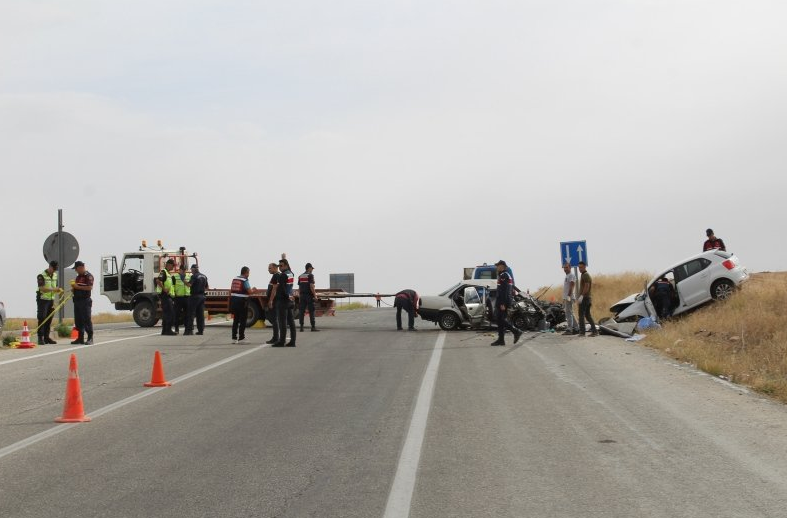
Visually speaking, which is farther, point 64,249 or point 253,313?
point 253,313

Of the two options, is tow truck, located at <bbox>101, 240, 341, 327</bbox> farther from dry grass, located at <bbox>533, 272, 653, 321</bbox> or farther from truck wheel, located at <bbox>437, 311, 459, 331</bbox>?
dry grass, located at <bbox>533, 272, 653, 321</bbox>

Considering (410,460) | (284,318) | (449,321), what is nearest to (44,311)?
(284,318)

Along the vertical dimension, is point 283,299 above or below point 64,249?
below

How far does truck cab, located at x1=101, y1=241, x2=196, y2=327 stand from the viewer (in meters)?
28.2

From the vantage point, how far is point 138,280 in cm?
2856

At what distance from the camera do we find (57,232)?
2191 centimetres

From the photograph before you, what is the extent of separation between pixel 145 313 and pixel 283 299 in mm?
10057

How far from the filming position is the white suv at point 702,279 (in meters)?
22.6

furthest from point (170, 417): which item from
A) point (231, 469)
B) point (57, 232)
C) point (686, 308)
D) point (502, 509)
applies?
point (686, 308)

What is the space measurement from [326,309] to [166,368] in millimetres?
13850

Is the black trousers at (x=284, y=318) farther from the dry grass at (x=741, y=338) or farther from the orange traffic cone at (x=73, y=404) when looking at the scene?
the orange traffic cone at (x=73, y=404)

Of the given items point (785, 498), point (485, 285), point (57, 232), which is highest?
point (57, 232)

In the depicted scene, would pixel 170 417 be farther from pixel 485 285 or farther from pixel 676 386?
pixel 485 285

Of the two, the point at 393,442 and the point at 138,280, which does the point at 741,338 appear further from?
the point at 138,280
